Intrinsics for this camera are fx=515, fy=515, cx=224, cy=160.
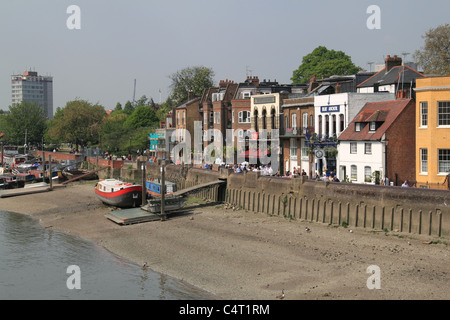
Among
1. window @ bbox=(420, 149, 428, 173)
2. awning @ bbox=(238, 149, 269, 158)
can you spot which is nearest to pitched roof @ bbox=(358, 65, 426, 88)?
window @ bbox=(420, 149, 428, 173)

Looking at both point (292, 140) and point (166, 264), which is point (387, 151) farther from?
point (166, 264)

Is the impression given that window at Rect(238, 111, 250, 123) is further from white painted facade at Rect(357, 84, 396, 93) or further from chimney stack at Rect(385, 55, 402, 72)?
chimney stack at Rect(385, 55, 402, 72)

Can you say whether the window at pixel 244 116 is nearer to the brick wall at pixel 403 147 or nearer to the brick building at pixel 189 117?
the brick building at pixel 189 117

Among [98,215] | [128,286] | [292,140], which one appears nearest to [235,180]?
[292,140]

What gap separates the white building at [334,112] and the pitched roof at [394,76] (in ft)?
8.27

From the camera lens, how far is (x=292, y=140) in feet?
161

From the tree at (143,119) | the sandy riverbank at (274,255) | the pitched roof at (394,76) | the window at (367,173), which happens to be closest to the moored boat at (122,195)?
the sandy riverbank at (274,255)

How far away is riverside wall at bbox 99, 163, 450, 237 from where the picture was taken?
2844 centimetres

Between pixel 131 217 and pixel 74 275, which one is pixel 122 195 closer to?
pixel 131 217

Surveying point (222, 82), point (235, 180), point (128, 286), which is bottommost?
point (128, 286)

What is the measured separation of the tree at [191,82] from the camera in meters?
96.0

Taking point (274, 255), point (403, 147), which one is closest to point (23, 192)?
point (274, 255)

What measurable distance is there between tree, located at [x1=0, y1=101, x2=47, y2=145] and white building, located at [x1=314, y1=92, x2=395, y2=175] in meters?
98.3
